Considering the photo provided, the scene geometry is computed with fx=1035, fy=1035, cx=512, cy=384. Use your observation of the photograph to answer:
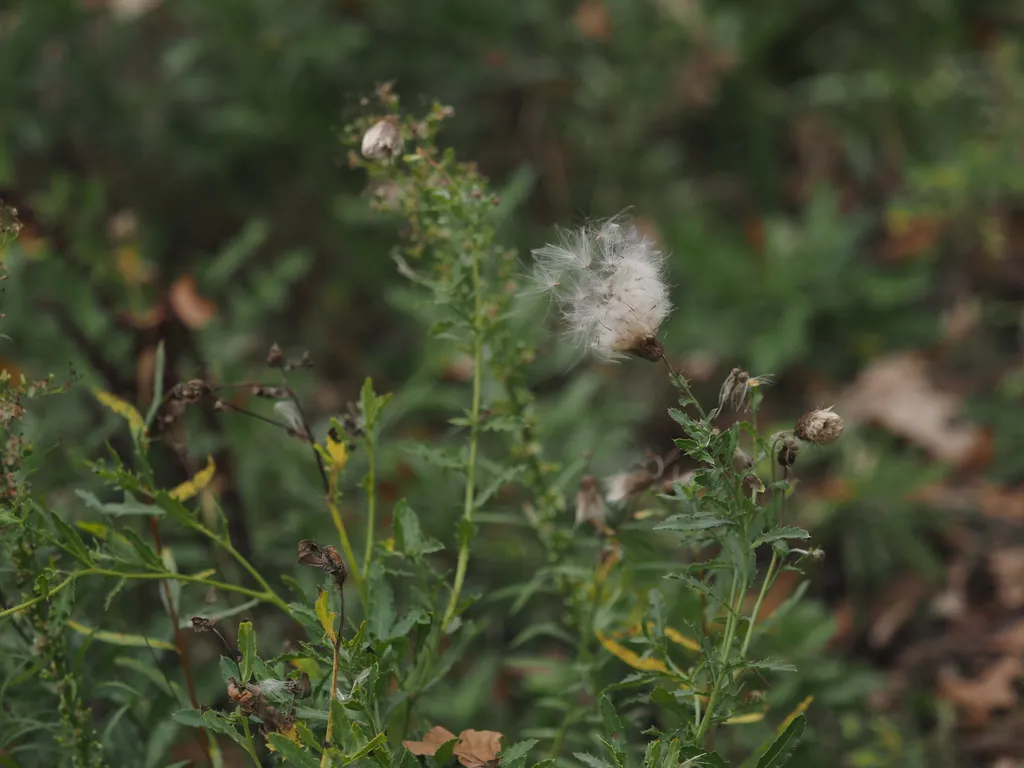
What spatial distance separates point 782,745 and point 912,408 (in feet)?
5.93

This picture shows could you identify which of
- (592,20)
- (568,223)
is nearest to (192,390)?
(568,223)

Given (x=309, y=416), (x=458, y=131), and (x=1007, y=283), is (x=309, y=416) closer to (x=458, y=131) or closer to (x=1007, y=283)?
(x=458, y=131)

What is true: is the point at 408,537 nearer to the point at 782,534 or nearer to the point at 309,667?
the point at 309,667

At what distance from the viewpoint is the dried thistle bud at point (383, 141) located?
1.09 meters

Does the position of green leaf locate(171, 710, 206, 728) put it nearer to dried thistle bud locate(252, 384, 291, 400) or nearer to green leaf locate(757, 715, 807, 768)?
dried thistle bud locate(252, 384, 291, 400)

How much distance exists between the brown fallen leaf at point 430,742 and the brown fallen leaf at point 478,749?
2 centimetres

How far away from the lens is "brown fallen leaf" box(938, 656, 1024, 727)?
6.24ft

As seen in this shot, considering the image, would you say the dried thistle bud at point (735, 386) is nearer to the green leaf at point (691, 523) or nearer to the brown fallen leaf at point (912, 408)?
the green leaf at point (691, 523)

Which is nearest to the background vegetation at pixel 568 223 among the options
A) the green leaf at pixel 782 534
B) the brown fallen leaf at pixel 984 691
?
the brown fallen leaf at pixel 984 691

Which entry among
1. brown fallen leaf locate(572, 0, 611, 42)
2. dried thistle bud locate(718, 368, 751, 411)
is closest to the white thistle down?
dried thistle bud locate(718, 368, 751, 411)

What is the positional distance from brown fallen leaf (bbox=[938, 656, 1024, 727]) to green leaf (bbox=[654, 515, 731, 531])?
48.5 inches

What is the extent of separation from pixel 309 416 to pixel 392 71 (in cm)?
94

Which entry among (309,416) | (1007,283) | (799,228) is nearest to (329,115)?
(309,416)

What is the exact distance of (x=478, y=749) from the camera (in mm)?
1047
